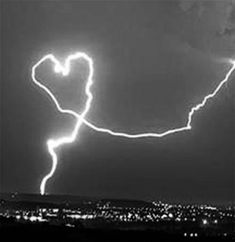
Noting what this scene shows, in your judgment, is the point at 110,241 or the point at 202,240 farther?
the point at 202,240

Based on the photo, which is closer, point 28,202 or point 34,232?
point 34,232

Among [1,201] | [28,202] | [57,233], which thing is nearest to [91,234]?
[57,233]

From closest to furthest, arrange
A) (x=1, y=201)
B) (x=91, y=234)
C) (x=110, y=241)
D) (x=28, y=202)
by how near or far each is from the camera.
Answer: (x=110, y=241) → (x=91, y=234) → (x=1, y=201) → (x=28, y=202)

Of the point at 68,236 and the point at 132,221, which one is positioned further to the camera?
the point at 132,221

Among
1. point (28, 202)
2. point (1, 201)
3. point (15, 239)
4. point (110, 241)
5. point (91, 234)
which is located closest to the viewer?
point (15, 239)

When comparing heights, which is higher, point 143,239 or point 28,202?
point 28,202

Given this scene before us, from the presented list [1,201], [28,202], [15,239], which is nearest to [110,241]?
[15,239]

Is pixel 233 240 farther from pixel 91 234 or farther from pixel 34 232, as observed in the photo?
pixel 34 232

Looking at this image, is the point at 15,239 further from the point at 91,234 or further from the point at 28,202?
the point at 28,202

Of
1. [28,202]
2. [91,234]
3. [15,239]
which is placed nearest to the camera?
[15,239]

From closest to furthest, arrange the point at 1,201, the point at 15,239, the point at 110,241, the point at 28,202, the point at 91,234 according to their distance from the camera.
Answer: the point at 15,239 → the point at 110,241 → the point at 91,234 → the point at 1,201 → the point at 28,202
